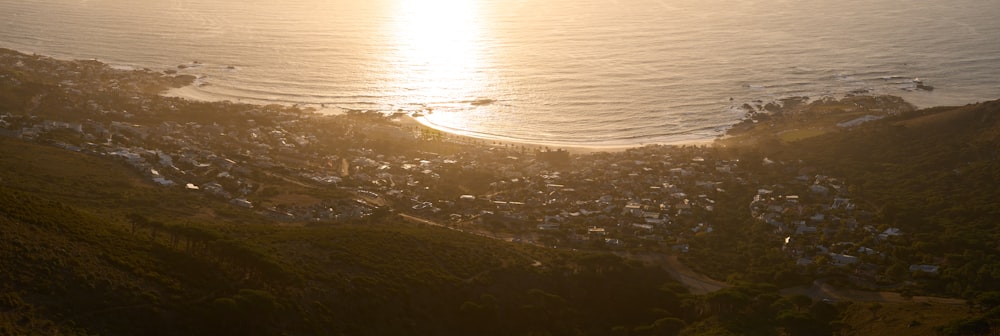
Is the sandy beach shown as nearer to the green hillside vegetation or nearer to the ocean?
the ocean

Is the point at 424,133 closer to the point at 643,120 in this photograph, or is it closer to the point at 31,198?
the point at 643,120

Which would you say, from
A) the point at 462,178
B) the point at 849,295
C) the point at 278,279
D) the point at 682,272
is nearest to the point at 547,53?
the point at 462,178

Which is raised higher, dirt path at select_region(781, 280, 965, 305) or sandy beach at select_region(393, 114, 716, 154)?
sandy beach at select_region(393, 114, 716, 154)

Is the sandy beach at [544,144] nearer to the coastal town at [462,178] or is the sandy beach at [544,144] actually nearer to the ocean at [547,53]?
the coastal town at [462,178]

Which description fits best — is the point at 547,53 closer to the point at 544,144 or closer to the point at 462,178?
the point at 544,144

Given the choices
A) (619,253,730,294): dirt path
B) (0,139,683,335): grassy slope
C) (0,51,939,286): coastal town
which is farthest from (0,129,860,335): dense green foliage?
(0,51,939,286): coastal town

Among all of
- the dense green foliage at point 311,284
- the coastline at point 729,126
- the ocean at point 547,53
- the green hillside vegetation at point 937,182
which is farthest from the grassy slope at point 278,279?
the ocean at point 547,53
